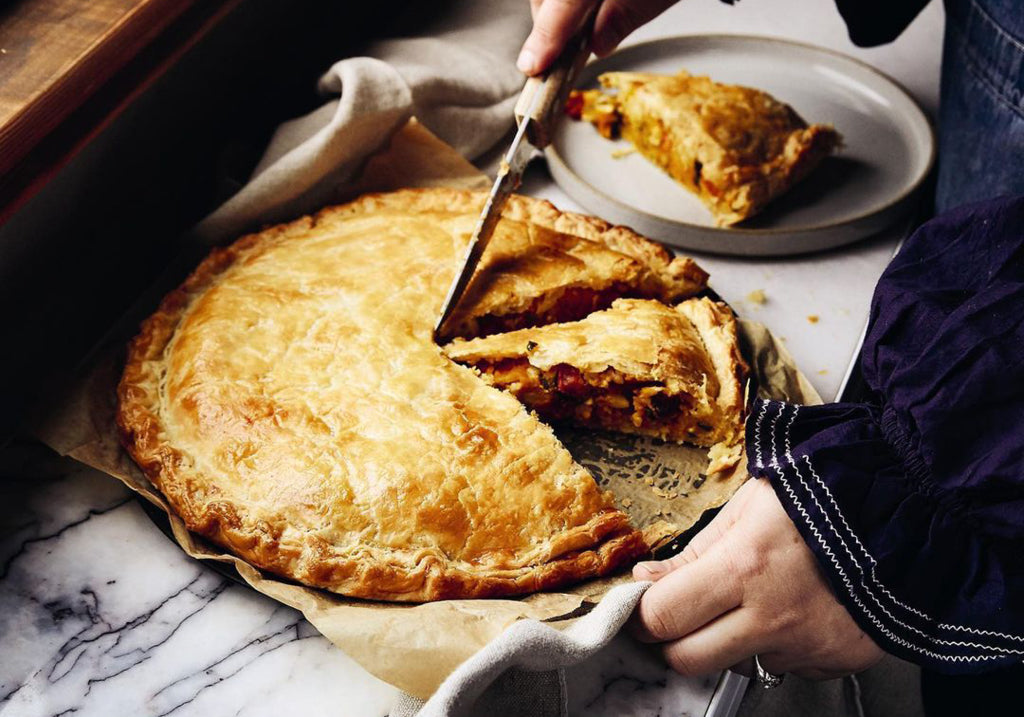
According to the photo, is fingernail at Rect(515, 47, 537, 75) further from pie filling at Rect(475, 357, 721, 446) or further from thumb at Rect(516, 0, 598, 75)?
pie filling at Rect(475, 357, 721, 446)

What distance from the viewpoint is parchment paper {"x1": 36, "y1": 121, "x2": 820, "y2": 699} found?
5.09ft

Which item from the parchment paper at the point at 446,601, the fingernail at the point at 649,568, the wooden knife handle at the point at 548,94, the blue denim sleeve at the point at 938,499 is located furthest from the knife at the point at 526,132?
the blue denim sleeve at the point at 938,499

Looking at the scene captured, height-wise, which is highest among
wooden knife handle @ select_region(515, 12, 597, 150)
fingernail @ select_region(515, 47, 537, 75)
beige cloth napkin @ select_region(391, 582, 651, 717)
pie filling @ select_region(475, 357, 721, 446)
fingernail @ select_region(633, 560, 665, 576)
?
fingernail @ select_region(515, 47, 537, 75)

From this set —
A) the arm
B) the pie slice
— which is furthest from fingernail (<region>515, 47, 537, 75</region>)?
the arm

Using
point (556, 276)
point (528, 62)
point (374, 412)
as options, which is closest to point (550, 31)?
point (528, 62)

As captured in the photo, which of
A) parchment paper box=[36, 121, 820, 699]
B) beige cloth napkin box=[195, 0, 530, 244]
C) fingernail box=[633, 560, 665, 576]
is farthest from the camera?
beige cloth napkin box=[195, 0, 530, 244]

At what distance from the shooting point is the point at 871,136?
2.95 m

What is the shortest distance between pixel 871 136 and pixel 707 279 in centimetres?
96

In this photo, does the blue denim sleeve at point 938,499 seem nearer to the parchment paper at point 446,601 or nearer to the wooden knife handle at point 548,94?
the parchment paper at point 446,601

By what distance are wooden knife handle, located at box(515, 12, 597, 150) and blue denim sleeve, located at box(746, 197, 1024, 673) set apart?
948 millimetres

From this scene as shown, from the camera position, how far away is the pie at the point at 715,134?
2.64 metres

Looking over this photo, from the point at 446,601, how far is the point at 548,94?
1147 mm

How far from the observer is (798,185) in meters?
2.79

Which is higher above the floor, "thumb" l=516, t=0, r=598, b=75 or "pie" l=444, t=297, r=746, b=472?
"thumb" l=516, t=0, r=598, b=75
